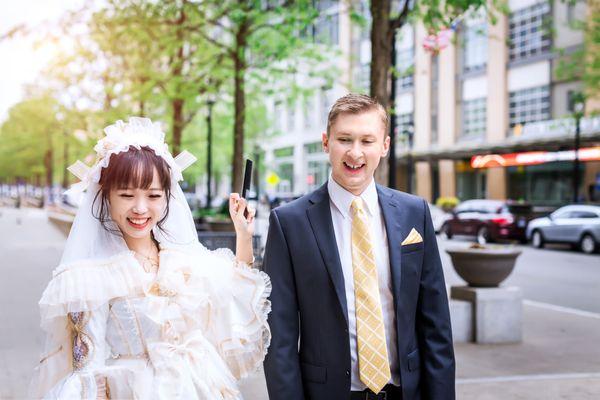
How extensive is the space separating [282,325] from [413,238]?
2.16ft

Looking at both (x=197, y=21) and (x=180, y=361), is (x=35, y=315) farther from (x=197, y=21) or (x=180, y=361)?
(x=197, y=21)

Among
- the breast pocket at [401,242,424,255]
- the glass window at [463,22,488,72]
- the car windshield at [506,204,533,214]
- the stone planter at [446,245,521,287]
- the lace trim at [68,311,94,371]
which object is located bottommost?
the stone planter at [446,245,521,287]

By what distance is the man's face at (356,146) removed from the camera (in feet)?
9.66

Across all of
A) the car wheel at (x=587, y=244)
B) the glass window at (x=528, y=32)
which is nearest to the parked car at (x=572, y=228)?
the car wheel at (x=587, y=244)

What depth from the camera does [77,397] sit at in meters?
→ 2.70

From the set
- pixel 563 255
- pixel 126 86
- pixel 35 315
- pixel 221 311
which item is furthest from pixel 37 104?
pixel 221 311

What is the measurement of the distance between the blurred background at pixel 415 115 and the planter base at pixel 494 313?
0.17 m

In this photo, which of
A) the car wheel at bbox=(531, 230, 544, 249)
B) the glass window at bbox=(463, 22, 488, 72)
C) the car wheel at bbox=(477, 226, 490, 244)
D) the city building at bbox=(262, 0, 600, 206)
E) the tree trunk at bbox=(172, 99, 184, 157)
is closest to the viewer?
the car wheel at bbox=(531, 230, 544, 249)

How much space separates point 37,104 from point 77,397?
4905cm

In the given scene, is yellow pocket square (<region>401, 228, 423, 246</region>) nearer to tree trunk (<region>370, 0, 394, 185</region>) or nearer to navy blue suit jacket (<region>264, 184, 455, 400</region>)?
navy blue suit jacket (<region>264, 184, 455, 400</region>)

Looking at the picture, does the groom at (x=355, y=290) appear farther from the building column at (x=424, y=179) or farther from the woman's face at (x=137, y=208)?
the building column at (x=424, y=179)

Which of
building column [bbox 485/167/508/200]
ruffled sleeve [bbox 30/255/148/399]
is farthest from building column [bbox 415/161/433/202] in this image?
ruffled sleeve [bbox 30/255/148/399]

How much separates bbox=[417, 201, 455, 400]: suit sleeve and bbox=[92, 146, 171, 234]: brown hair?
1173mm

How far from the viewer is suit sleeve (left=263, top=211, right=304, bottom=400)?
291 centimetres
